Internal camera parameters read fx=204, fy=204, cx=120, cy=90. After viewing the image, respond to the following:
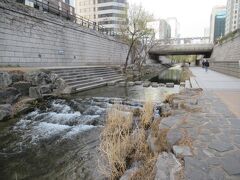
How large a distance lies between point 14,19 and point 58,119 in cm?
1034

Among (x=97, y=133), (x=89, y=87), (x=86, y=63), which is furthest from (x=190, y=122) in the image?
(x=86, y=63)

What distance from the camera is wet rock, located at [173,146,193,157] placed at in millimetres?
3520

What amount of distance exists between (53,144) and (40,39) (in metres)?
13.8

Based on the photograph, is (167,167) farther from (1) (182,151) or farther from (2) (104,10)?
(2) (104,10)

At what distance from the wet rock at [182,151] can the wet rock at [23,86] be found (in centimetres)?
915

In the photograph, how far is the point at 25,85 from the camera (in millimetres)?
10922

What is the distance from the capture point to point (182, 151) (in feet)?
11.9

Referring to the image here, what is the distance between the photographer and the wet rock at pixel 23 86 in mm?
10396

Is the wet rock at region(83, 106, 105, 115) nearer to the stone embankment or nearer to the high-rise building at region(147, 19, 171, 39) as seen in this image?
the stone embankment

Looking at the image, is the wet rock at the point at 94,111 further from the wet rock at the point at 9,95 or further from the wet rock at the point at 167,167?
the wet rock at the point at 167,167

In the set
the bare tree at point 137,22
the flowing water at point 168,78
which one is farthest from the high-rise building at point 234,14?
the bare tree at point 137,22

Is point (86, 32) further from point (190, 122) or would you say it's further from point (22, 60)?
point (190, 122)

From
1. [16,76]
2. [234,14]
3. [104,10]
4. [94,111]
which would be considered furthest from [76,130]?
[234,14]

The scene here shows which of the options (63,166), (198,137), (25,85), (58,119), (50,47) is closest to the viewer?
(198,137)
